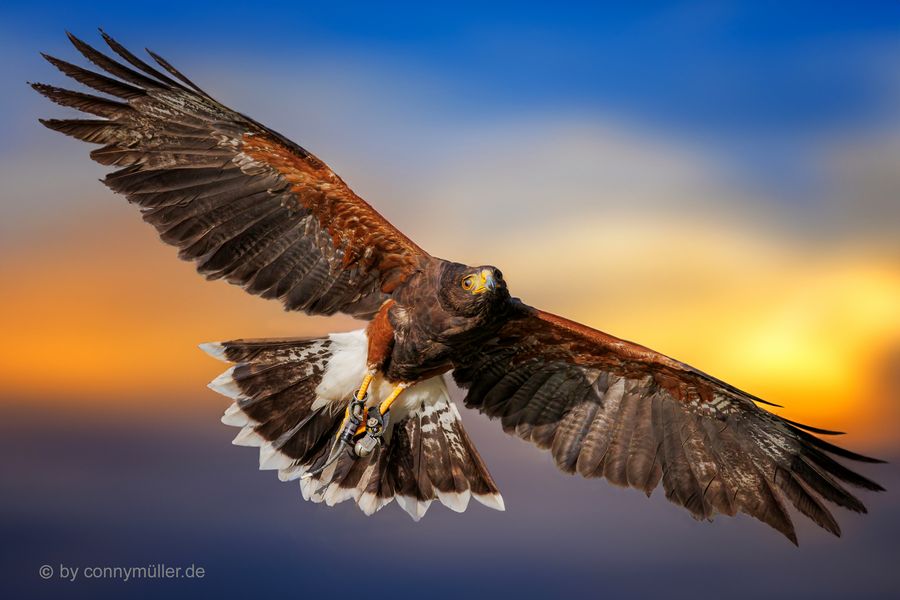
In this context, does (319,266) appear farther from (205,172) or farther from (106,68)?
(106,68)

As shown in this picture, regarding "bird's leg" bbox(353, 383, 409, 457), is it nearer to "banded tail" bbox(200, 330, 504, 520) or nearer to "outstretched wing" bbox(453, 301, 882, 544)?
"banded tail" bbox(200, 330, 504, 520)

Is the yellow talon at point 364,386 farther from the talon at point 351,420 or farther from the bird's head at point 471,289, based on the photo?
the bird's head at point 471,289

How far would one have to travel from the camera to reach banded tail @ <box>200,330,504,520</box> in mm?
7504

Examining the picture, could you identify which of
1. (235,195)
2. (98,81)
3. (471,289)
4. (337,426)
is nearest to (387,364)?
(337,426)

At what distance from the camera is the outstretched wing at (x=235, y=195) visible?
22.8ft

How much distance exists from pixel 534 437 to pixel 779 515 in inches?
82.3

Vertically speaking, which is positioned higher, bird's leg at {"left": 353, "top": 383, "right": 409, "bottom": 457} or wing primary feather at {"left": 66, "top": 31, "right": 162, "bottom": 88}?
wing primary feather at {"left": 66, "top": 31, "right": 162, "bottom": 88}

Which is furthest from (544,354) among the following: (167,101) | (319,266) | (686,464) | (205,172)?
(167,101)

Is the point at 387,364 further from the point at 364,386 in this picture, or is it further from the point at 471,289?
the point at 471,289

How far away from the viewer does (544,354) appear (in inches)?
309

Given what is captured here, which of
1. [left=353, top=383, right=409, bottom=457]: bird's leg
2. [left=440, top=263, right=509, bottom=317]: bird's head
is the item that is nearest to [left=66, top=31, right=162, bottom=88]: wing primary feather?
[left=440, top=263, right=509, bottom=317]: bird's head

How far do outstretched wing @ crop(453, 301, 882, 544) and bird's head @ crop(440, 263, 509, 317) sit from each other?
802 millimetres

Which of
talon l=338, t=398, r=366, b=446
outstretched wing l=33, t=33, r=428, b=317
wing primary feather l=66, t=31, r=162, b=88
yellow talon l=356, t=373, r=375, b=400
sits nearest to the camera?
wing primary feather l=66, t=31, r=162, b=88

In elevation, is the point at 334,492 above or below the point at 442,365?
below
